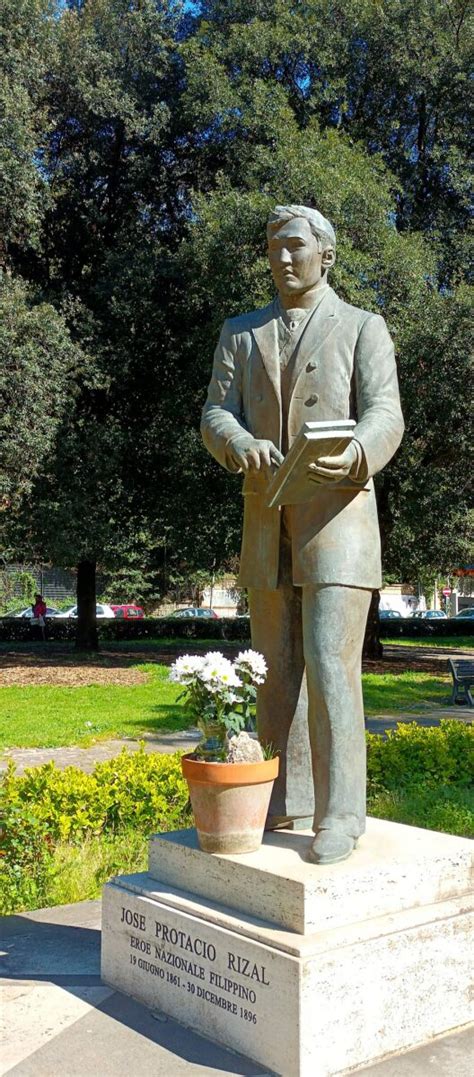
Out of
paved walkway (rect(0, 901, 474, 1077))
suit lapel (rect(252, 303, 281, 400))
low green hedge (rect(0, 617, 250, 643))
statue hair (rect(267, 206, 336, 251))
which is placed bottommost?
paved walkway (rect(0, 901, 474, 1077))

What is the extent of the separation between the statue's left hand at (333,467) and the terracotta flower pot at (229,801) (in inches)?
41.8

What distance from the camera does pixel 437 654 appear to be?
2700cm

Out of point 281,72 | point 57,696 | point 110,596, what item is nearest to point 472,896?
point 57,696

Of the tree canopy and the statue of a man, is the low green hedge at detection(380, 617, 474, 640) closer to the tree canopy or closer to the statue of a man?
the tree canopy

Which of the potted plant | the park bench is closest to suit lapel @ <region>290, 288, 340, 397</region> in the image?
the potted plant

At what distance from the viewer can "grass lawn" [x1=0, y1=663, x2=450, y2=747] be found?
12.0 metres

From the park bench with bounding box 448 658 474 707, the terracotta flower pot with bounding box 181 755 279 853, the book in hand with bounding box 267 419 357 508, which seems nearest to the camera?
the book in hand with bounding box 267 419 357 508

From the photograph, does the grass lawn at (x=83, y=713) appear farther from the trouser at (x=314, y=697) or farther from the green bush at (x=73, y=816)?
the trouser at (x=314, y=697)

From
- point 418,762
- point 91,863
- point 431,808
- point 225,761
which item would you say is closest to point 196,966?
point 225,761

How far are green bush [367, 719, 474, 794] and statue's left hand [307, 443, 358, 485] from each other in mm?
4550

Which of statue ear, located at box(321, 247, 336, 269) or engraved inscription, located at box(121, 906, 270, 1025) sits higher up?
statue ear, located at box(321, 247, 336, 269)

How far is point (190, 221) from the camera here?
20125 mm

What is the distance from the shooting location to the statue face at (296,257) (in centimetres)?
411

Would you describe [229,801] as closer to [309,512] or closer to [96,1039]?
[96,1039]
